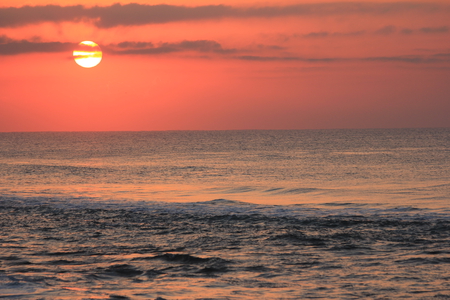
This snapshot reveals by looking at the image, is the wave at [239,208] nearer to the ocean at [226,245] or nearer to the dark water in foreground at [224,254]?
the ocean at [226,245]

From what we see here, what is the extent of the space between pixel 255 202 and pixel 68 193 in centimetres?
1548

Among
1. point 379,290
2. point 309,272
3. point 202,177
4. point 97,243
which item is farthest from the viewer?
point 202,177

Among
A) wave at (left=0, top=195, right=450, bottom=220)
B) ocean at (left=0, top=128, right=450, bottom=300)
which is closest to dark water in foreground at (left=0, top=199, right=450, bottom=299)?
ocean at (left=0, top=128, right=450, bottom=300)

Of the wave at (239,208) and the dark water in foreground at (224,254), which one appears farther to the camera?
the wave at (239,208)

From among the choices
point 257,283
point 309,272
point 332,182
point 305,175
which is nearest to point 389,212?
point 309,272

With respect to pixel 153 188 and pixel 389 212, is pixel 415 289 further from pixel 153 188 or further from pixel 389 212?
pixel 153 188

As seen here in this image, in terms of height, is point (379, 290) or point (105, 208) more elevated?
point (105, 208)

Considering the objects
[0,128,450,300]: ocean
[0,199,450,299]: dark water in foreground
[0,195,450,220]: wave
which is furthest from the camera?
[0,195,450,220]: wave

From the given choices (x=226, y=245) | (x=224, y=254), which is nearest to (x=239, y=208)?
(x=226, y=245)

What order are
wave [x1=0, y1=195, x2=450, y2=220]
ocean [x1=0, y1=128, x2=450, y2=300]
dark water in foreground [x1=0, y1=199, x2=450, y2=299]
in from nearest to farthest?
dark water in foreground [x1=0, y1=199, x2=450, y2=299] → ocean [x1=0, y1=128, x2=450, y2=300] → wave [x1=0, y1=195, x2=450, y2=220]

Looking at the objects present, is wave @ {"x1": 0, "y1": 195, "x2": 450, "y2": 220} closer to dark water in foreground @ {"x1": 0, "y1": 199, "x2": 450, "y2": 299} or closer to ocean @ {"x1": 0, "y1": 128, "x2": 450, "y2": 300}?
ocean @ {"x1": 0, "y1": 128, "x2": 450, "y2": 300}

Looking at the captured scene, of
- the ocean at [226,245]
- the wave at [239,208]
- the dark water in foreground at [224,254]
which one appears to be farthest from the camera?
the wave at [239,208]

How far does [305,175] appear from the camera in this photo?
57.3 meters

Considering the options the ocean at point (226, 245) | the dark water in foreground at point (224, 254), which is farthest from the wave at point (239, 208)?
the dark water in foreground at point (224, 254)
